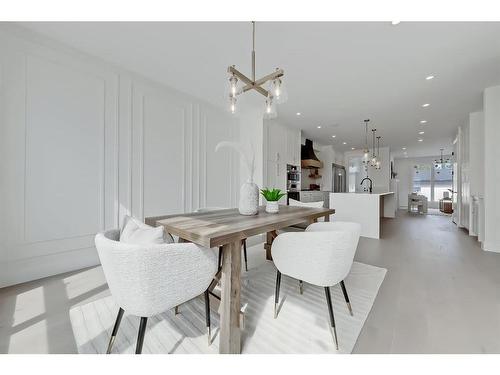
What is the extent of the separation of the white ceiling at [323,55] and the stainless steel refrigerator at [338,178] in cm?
410

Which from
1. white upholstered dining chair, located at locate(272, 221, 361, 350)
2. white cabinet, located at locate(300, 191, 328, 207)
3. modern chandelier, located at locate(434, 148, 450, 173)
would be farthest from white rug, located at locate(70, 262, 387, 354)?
modern chandelier, located at locate(434, 148, 450, 173)

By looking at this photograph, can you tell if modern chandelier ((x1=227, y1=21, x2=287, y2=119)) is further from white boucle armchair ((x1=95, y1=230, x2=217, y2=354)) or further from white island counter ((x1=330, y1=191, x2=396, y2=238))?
white island counter ((x1=330, y1=191, x2=396, y2=238))

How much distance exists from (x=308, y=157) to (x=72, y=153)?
5.73 meters

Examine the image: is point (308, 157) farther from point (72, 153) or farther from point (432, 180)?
point (432, 180)

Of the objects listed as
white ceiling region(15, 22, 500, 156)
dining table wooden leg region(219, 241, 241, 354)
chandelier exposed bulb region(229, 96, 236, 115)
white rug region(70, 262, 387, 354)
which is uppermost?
white ceiling region(15, 22, 500, 156)

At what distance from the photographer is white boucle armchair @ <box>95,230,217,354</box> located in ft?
3.10

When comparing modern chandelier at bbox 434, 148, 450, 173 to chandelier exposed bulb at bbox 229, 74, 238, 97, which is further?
modern chandelier at bbox 434, 148, 450, 173

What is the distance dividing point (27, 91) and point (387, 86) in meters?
4.44

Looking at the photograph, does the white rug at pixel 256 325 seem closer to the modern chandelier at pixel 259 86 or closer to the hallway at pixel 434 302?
the hallway at pixel 434 302

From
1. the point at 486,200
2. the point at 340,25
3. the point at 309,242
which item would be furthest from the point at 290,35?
the point at 486,200

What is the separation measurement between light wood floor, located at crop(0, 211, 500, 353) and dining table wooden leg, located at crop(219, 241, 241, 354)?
730 mm

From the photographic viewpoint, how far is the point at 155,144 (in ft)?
9.91

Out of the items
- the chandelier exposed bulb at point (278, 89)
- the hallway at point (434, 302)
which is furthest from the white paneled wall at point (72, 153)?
the hallway at point (434, 302)
